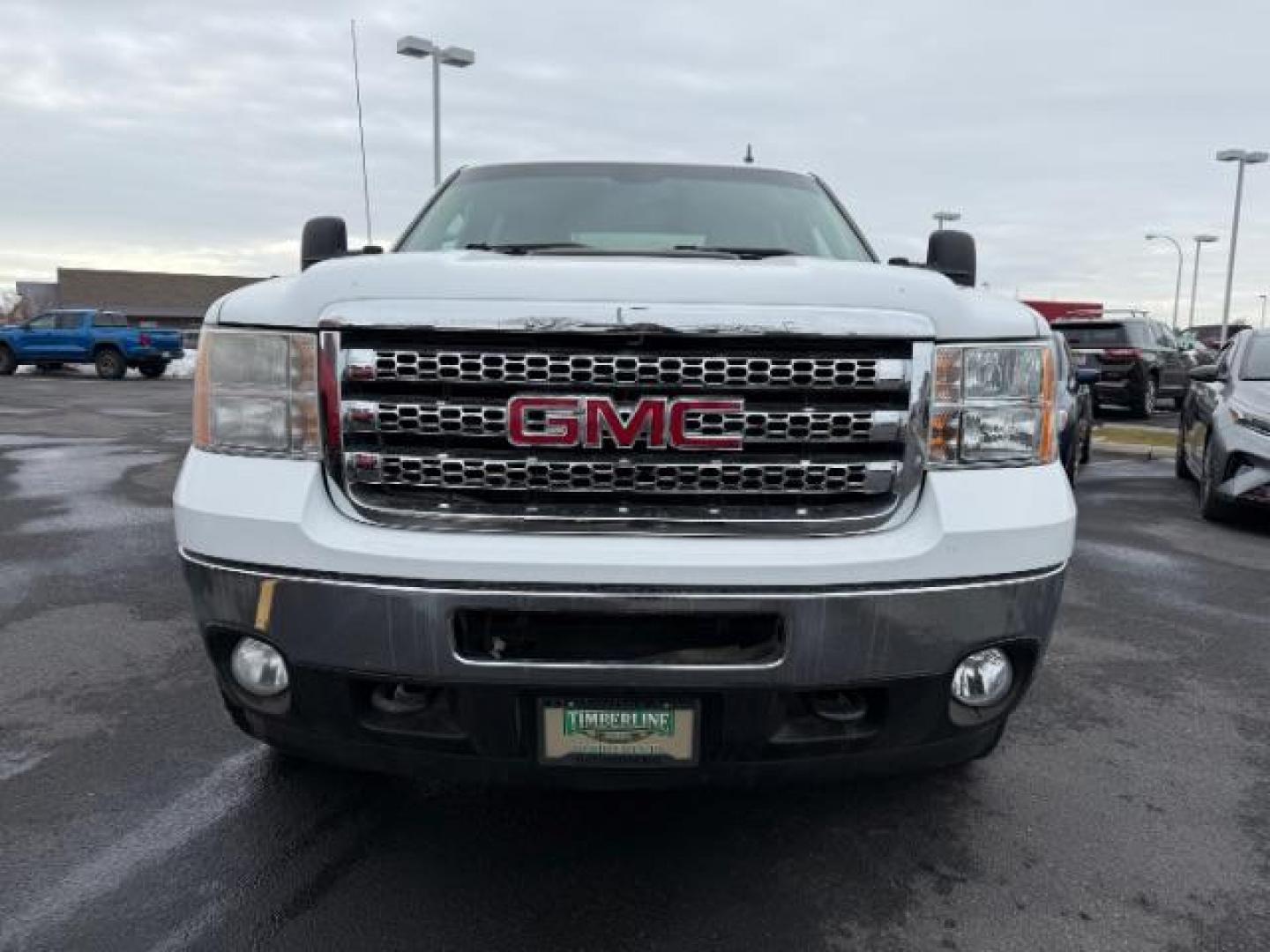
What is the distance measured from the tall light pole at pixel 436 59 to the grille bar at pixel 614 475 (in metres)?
16.2

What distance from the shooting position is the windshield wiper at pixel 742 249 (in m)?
3.34

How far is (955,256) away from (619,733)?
2.45m

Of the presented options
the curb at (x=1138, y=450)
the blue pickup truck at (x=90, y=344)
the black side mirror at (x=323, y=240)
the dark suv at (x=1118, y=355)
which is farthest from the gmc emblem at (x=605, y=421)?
the blue pickup truck at (x=90, y=344)

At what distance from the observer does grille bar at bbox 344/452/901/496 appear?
7.50 ft

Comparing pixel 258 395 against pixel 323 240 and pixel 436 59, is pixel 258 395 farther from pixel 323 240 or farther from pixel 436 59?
pixel 436 59

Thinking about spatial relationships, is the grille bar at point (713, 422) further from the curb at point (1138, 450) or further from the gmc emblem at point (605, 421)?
the curb at point (1138, 450)

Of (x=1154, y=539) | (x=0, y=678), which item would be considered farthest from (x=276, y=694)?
(x=1154, y=539)

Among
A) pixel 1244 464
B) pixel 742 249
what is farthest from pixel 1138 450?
pixel 742 249

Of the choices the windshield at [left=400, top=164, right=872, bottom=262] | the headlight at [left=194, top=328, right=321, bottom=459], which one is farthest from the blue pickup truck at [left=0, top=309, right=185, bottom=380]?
the headlight at [left=194, top=328, right=321, bottom=459]

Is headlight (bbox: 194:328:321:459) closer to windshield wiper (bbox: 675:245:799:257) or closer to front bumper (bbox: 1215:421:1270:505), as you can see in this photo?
windshield wiper (bbox: 675:245:799:257)

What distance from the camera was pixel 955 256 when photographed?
12.7 feet

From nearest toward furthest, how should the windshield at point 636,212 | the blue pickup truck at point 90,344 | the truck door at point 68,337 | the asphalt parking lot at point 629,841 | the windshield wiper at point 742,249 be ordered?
the asphalt parking lot at point 629,841
the windshield wiper at point 742,249
the windshield at point 636,212
the blue pickup truck at point 90,344
the truck door at point 68,337

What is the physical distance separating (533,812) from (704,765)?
0.87 metres

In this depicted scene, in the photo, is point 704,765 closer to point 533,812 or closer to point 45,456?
point 533,812
